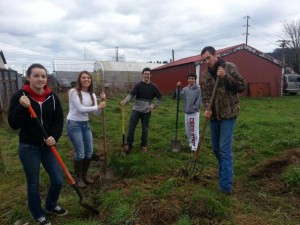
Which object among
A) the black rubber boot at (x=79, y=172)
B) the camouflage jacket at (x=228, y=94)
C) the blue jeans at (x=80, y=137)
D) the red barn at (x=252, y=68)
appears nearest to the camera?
the camouflage jacket at (x=228, y=94)

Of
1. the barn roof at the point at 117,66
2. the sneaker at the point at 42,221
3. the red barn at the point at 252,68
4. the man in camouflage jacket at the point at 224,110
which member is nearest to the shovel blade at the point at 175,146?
the man in camouflage jacket at the point at 224,110

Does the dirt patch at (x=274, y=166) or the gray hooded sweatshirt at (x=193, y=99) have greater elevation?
the gray hooded sweatshirt at (x=193, y=99)

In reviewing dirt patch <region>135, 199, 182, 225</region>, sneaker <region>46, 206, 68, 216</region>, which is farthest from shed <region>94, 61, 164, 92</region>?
dirt patch <region>135, 199, 182, 225</region>

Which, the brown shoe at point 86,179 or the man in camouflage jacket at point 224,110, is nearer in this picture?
the man in camouflage jacket at point 224,110

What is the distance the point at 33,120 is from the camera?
3.59m

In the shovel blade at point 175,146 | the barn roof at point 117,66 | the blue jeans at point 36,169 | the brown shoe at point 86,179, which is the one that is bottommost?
the brown shoe at point 86,179

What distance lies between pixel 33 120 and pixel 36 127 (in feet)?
0.29

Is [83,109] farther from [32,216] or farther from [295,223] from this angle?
[295,223]

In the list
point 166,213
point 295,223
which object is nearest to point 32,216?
point 166,213

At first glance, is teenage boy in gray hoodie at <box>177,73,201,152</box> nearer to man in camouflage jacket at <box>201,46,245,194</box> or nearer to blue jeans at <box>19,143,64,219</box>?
man in camouflage jacket at <box>201,46,245,194</box>

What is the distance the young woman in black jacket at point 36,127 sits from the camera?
138 inches

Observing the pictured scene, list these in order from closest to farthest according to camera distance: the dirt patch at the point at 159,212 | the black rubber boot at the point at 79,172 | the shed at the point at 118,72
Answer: the dirt patch at the point at 159,212 < the black rubber boot at the point at 79,172 < the shed at the point at 118,72

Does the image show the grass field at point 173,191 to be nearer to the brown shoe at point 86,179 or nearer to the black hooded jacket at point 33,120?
the brown shoe at point 86,179

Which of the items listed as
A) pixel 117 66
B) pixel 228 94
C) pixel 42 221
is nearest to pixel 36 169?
pixel 42 221
